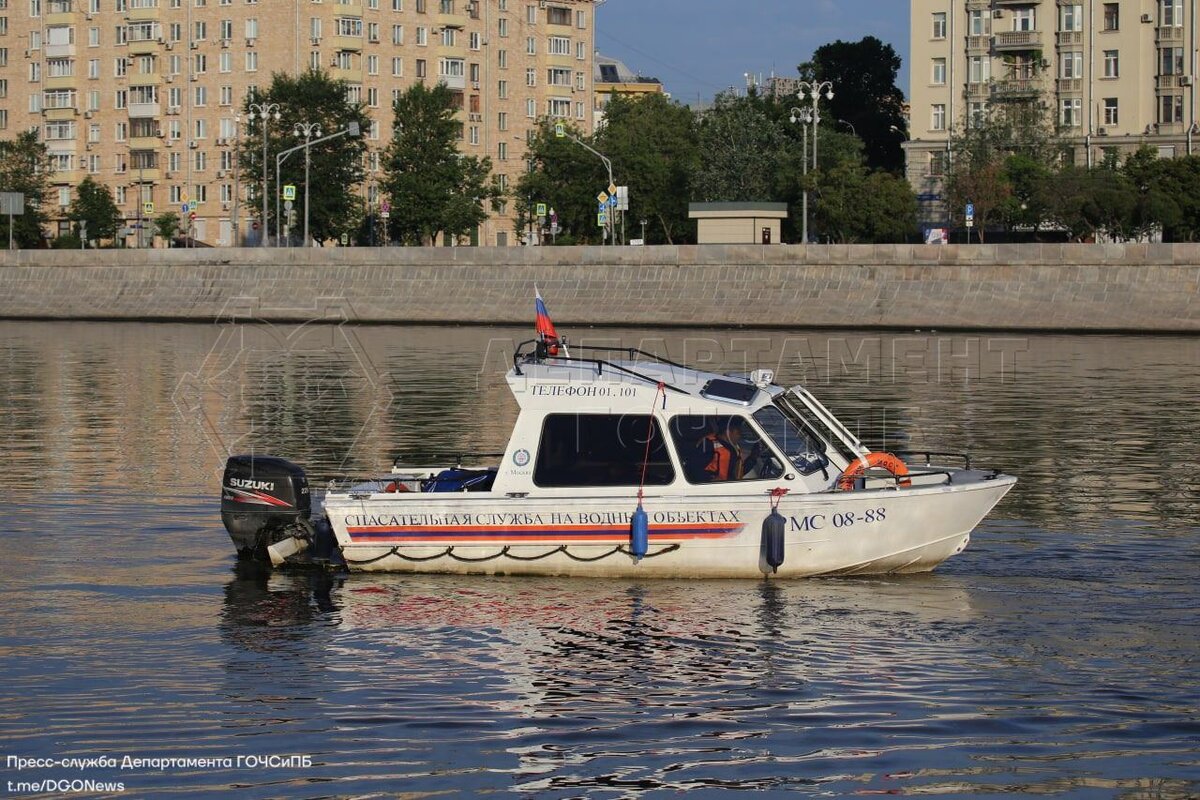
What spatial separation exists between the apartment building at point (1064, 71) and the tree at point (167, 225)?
166 feet

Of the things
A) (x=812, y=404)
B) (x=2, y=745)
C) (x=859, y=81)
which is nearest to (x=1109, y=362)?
(x=812, y=404)

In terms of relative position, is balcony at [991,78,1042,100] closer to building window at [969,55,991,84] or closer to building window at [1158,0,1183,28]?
building window at [969,55,991,84]

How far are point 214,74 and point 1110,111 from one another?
65.0 metres

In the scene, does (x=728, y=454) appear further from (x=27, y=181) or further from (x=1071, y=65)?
(x=27, y=181)

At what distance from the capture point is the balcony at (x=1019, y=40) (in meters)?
107

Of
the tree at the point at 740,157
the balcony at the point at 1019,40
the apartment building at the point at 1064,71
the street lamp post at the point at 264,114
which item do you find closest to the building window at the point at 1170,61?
the apartment building at the point at 1064,71

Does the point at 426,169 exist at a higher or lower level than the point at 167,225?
higher

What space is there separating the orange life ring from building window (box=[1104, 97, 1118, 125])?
9249 cm

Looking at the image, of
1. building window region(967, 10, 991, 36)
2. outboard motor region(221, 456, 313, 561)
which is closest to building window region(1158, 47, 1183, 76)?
building window region(967, 10, 991, 36)

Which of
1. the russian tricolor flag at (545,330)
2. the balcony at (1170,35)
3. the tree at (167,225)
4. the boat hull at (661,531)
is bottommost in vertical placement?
the boat hull at (661,531)

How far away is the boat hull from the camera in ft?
57.3

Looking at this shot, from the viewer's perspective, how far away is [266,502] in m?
18.6

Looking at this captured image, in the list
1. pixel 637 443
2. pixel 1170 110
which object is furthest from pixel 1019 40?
pixel 637 443

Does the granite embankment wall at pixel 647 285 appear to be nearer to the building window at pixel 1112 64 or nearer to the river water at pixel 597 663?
the building window at pixel 1112 64
